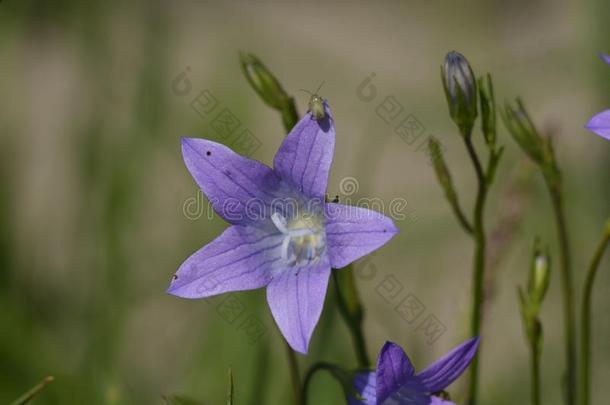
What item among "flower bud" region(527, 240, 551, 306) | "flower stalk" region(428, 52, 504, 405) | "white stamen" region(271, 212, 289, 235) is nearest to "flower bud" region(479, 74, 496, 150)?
"flower stalk" region(428, 52, 504, 405)

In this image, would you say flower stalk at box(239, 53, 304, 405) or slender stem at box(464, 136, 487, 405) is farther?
flower stalk at box(239, 53, 304, 405)

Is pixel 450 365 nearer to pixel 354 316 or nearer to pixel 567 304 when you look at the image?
pixel 354 316

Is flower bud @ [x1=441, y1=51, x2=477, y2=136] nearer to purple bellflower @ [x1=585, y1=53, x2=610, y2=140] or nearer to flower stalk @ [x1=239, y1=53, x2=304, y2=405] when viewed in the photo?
purple bellflower @ [x1=585, y1=53, x2=610, y2=140]

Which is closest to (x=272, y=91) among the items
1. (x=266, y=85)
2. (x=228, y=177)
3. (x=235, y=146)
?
(x=266, y=85)

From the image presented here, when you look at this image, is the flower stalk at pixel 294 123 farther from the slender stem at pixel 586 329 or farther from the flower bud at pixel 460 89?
the slender stem at pixel 586 329

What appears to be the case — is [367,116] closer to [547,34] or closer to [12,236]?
[547,34]
